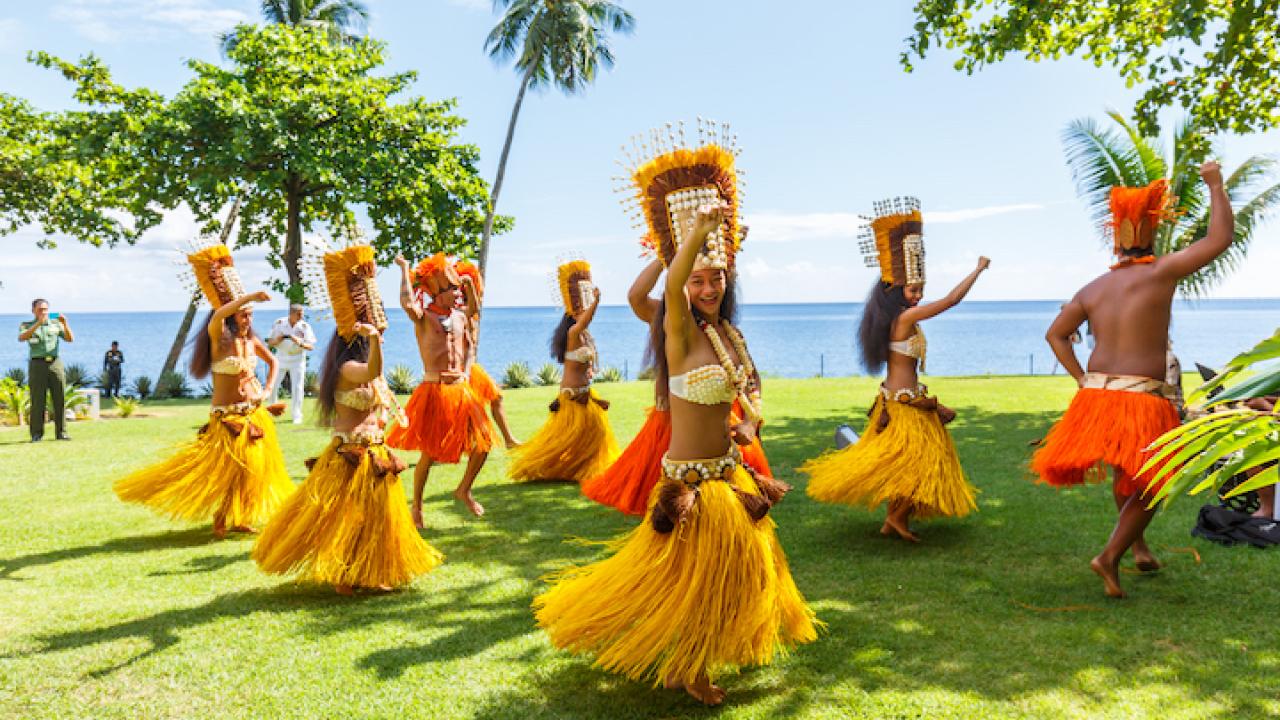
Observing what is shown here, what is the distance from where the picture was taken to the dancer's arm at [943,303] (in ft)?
15.9

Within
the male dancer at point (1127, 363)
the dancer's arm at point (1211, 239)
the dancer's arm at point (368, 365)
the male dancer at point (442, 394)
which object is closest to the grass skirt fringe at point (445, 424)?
the male dancer at point (442, 394)

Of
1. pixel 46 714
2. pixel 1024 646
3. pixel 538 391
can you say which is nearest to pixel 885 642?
pixel 1024 646

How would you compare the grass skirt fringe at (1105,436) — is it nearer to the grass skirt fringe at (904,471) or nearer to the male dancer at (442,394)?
the grass skirt fringe at (904,471)

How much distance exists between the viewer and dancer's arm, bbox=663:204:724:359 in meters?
2.82

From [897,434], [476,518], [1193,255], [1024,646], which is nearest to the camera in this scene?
[1024,646]

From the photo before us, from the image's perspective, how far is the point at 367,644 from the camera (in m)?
3.82

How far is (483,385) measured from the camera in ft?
24.1

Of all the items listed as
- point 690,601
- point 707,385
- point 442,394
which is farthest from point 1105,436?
point 442,394

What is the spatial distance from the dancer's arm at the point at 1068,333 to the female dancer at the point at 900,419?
1.78 ft

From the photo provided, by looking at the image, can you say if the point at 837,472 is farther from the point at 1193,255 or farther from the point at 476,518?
the point at 476,518

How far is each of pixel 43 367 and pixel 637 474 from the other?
9550 millimetres

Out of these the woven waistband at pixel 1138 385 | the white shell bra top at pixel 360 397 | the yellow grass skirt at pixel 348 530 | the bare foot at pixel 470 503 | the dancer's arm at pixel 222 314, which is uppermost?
the dancer's arm at pixel 222 314

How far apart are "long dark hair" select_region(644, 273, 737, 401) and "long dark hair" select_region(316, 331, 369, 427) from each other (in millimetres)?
1931

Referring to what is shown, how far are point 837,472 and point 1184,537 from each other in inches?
86.0
